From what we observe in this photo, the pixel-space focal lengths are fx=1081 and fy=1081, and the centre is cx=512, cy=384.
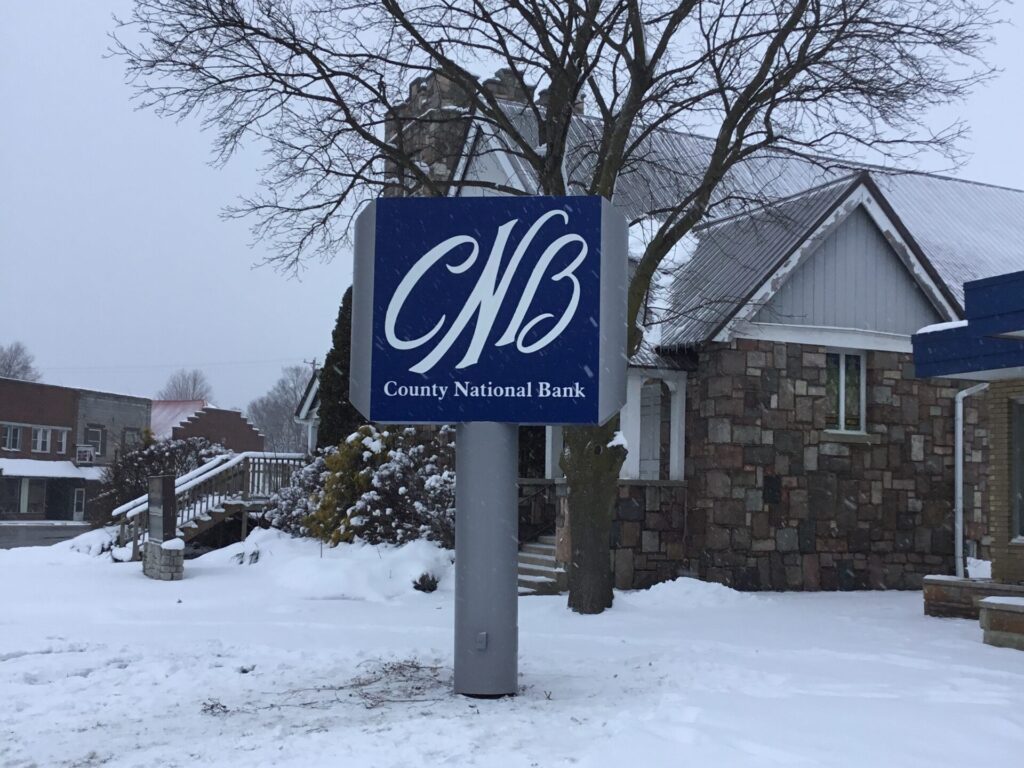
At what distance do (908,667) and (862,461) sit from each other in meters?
7.14

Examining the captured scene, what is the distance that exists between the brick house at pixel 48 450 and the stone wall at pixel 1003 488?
42.4m

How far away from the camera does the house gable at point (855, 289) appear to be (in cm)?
1576

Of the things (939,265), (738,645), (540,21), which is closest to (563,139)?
(540,21)

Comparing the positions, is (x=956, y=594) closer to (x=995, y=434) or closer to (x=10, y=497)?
(x=995, y=434)

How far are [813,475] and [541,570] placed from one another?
4.14 m

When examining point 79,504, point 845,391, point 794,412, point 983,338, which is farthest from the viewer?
point 79,504

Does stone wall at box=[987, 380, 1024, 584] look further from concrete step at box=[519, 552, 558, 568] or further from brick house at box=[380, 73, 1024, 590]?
concrete step at box=[519, 552, 558, 568]

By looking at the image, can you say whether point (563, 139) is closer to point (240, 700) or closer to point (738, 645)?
point (738, 645)

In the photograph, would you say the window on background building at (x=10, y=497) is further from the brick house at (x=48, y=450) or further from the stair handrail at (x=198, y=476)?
the stair handrail at (x=198, y=476)

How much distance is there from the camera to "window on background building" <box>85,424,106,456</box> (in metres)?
54.0

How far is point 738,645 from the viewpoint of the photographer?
10.1m

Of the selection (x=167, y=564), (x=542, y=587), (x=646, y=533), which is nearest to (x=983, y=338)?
(x=646, y=533)

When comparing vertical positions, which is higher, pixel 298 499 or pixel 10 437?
pixel 10 437

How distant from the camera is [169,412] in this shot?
63938 mm
